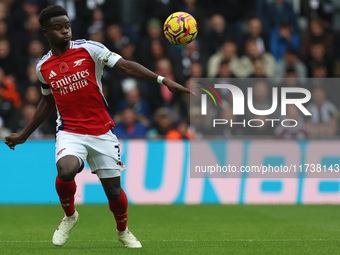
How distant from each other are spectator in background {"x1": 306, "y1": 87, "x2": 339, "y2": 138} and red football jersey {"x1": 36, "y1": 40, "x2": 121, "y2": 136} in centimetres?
632

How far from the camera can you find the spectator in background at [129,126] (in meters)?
13.4

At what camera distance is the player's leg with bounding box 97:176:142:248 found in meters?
7.65

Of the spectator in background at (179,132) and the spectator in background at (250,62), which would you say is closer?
the spectator in background at (179,132)

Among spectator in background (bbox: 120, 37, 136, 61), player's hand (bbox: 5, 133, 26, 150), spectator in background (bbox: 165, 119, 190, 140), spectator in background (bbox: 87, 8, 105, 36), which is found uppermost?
spectator in background (bbox: 87, 8, 105, 36)

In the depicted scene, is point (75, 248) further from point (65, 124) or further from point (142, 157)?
point (142, 157)

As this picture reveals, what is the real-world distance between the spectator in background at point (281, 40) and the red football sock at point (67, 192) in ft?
28.4

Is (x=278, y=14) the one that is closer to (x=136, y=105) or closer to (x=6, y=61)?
(x=136, y=105)

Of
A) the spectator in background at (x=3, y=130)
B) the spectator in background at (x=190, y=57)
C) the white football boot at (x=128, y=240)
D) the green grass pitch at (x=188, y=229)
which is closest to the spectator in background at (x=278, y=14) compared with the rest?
the spectator in background at (x=190, y=57)

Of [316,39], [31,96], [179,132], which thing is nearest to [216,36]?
[316,39]

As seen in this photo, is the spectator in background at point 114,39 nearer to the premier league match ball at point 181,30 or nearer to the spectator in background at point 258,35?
the spectator in background at point 258,35

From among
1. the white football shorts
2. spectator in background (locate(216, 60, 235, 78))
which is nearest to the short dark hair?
the white football shorts

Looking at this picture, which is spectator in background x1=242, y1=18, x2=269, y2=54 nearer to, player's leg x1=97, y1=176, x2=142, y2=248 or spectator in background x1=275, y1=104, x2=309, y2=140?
spectator in background x1=275, y1=104, x2=309, y2=140

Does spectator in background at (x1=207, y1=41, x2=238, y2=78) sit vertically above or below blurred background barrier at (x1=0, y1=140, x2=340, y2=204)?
above

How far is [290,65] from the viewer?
15172 millimetres
